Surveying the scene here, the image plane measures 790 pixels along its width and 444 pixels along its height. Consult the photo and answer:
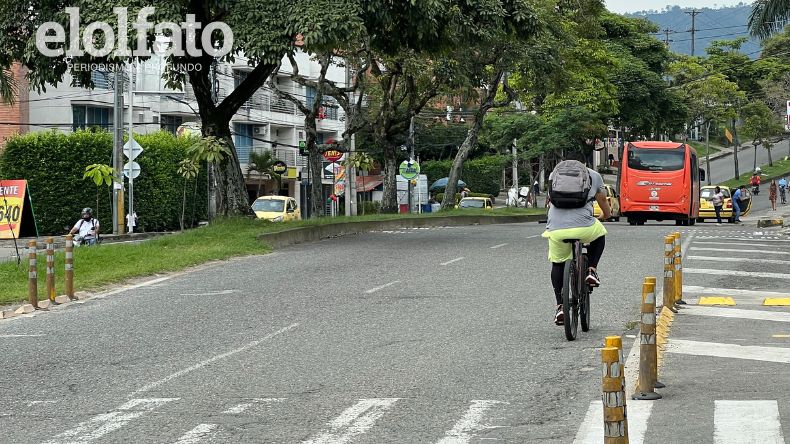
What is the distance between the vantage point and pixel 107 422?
8.63 m

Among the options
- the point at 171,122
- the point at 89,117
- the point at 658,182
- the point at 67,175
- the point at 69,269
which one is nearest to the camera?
the point at 69,269

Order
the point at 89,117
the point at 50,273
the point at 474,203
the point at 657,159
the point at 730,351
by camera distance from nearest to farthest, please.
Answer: the point at 730,351, the point at 50,273, the point at 657,159, the point at 89,117, the point at 474,203

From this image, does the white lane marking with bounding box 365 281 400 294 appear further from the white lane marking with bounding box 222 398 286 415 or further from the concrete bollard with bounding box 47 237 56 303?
the white lane marking with bounding box 222 398 286 415

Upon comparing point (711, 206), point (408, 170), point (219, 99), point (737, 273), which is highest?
point (219, 99)

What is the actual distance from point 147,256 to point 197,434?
640 inches

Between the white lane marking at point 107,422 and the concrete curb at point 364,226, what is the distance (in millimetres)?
17807

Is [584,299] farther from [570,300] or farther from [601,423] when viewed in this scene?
[601,423]

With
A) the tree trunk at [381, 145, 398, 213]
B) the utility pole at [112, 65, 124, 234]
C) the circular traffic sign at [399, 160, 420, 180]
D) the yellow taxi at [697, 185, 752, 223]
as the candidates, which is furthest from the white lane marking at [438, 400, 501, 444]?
the yellow taxi at [697, 185, 752, 223]

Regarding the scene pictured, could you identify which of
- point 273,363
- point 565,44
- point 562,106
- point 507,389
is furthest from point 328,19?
point 562,106

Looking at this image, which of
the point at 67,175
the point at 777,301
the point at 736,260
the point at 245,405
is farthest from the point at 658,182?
the point at 245,405

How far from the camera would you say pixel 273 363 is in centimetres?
1120

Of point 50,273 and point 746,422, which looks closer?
point 746,422

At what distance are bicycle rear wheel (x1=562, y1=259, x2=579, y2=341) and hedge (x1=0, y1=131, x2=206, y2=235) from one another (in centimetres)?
→ 3369

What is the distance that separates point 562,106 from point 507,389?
5392 centimetres
